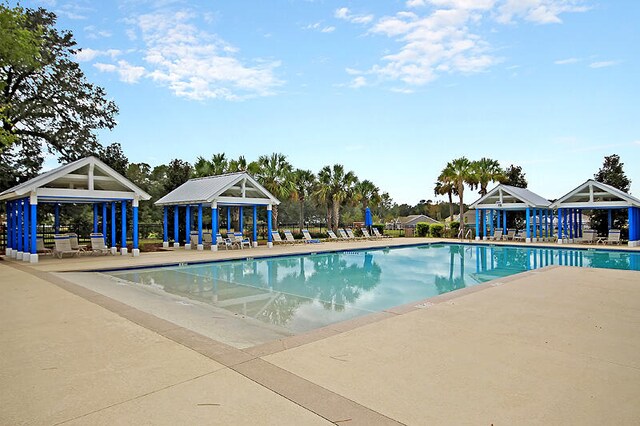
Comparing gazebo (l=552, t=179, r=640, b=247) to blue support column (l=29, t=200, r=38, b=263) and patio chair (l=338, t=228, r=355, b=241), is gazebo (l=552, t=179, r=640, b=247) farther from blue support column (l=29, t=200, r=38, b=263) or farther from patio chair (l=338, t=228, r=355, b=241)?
blue support column (l=29, t=200, r=38, b=263)

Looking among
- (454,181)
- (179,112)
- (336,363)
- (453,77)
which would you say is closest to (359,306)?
(336,363)

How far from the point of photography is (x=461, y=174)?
2881 centimetres

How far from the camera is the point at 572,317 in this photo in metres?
5.93

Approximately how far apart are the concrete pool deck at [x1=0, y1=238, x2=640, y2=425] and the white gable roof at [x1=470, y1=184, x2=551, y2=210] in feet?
62.6

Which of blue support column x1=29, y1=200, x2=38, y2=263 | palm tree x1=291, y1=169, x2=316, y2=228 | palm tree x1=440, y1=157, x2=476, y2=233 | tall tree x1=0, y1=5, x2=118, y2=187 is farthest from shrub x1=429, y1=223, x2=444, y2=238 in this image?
blue support column x1=29, y1=200, x2=38, y2=263

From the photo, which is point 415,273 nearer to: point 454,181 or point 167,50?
point 167,50

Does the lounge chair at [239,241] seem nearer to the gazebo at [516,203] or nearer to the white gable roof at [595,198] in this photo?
the gazebo at [516,203]

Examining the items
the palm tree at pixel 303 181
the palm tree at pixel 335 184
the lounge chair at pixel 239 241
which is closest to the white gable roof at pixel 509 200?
the palm tree at pixel 335 184

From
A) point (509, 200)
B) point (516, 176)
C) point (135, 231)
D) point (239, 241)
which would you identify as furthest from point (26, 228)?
point (516, 176)

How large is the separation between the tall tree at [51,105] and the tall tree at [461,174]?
918 inches

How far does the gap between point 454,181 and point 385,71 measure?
13.0 meters

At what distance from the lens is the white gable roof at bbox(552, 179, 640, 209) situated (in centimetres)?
2108

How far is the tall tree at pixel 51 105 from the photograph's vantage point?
66.2 ft

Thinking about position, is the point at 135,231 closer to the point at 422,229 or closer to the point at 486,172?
the point at 422,229
